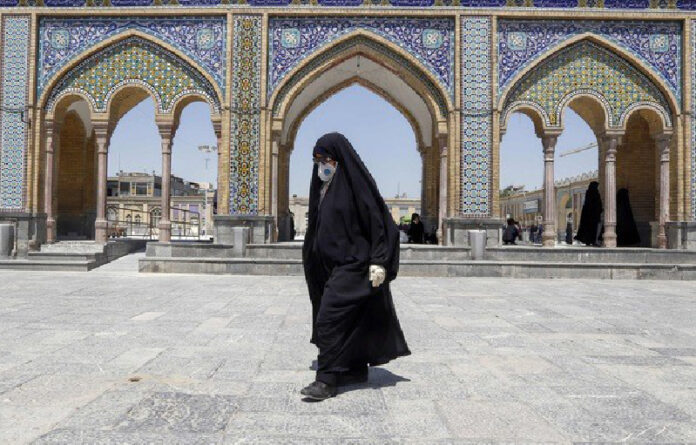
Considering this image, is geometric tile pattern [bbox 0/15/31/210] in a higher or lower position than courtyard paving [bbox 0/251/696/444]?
higher

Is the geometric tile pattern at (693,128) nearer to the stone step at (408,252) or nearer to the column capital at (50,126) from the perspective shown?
the stone step at (408,252)

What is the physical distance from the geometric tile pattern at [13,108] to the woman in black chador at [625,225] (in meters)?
14.7

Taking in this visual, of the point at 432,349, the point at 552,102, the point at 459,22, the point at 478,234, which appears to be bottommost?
the point at 432,349

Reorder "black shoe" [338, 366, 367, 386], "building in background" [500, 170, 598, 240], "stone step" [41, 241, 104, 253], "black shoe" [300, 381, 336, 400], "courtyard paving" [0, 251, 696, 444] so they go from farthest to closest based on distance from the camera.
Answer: "building in background" [500, 170, 598, 240] < "stone step" [41, 241, 104, 253] < "black shoe" [338, 366, 367, 386] < "black shoe" [300, 381, 336, 400] < "courtyard paving" [0, 251, 696, 444]

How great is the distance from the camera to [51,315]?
209 inches

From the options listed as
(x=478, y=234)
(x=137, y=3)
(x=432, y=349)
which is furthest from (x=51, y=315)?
(x=137, y=3)

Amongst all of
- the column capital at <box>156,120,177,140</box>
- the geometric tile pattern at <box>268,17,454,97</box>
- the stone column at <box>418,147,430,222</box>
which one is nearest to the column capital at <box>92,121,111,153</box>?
the column capital at <box>156,120,177,140</box>

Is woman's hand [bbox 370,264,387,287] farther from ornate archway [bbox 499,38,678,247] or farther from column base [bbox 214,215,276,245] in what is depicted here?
ornate archway [bbox 499,38,678,247]

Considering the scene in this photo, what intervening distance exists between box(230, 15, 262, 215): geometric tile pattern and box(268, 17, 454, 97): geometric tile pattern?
19.3 inches

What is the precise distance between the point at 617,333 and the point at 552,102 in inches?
355

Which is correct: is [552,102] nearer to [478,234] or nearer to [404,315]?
[478,234]

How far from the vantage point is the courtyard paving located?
7.87 ft

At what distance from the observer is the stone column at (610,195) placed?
12.5 metres

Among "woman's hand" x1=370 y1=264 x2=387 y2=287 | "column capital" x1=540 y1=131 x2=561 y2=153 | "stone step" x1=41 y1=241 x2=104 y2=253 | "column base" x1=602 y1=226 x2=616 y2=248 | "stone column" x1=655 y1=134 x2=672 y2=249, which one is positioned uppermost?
"column capital" x1=540 y1=131 x2=561 y2=153
